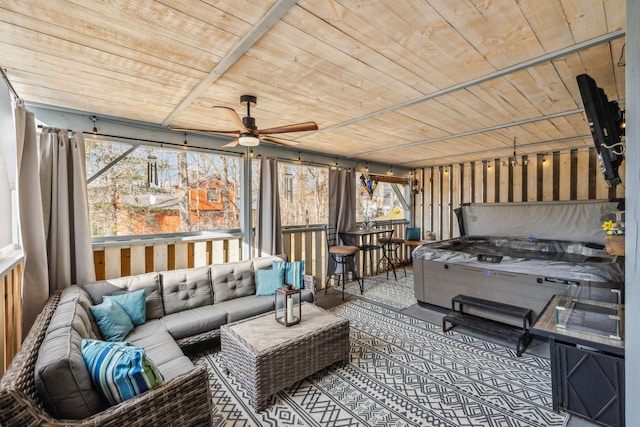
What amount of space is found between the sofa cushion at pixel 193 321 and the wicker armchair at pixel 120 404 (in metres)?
0.99

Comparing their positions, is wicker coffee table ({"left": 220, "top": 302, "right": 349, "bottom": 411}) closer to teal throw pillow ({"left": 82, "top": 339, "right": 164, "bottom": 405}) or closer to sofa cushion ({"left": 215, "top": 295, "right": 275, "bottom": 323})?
sofa cushion ({"left": 215, "top": 295, "right": 275, "bottom": 323})

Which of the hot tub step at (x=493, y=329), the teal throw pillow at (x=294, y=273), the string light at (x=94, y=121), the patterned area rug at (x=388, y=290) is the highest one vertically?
the string light at (x=94, y=121)

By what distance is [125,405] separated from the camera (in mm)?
1311

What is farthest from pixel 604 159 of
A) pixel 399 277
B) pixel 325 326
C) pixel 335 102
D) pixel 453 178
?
pixel 453 178

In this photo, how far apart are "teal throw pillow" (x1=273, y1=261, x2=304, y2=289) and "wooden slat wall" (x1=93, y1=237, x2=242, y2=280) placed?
925 millimetres

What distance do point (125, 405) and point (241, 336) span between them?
1.08 metres

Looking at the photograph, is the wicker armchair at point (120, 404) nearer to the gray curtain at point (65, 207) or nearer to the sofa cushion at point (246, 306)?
the gray curtain at point (65, 207)

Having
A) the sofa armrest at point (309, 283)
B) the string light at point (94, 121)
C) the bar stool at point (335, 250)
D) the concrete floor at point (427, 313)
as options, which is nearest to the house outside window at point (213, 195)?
the string light at point (94, 121)

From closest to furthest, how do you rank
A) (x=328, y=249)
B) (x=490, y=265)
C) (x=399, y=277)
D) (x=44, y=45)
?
(x=44, y=45) → (x=490, y=265) → (x=328, y=249) → (x=399, y=277)

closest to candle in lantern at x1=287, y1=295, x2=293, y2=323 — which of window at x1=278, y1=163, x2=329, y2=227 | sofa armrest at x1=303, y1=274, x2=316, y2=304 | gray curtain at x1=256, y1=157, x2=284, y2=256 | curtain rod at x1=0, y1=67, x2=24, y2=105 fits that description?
sofa armrest at x1=303, y1=274, x2=316, y2=304

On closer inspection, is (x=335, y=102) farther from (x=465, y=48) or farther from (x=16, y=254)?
(x=16, y=254)

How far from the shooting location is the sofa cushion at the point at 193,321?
262 centimetres

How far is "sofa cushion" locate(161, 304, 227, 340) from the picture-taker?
2.62m

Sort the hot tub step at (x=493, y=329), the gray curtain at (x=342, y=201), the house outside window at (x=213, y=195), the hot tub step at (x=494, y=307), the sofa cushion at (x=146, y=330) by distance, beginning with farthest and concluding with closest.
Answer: the gray curtain at (x=342, y=201), the house outside window at (x=213, y=195), the hot tub step at (x=494, y=307), the hot tub step at (x=493, y=329), the sofa cushion at (x=146, y=330)
